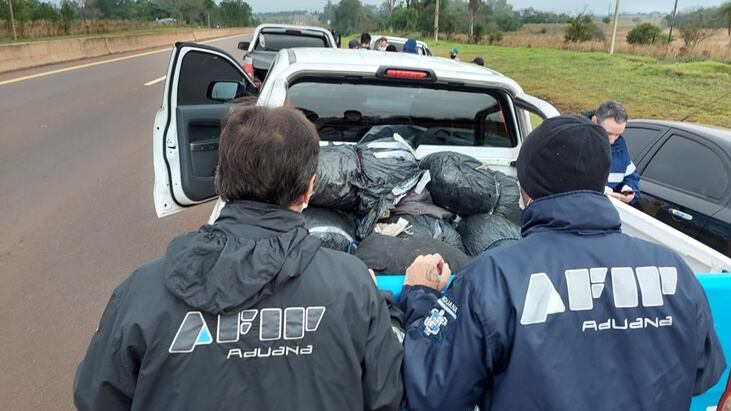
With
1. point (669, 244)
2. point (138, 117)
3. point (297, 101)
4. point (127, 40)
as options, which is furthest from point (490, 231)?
point (127, 40)

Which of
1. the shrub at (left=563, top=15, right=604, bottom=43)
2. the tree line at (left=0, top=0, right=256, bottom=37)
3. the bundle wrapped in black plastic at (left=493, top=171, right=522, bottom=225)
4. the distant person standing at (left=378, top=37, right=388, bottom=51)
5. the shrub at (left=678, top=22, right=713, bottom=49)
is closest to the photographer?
the bundle wrapped in black plastic at (left=493, top=171, right=522, bottom=225)

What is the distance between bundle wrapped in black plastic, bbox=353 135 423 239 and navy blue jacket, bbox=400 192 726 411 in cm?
124

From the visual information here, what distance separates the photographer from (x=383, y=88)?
3732mm

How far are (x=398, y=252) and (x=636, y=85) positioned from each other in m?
17.3

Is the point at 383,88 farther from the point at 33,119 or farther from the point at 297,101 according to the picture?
the point at 33,119

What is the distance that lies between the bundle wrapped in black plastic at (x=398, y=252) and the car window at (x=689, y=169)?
361cm

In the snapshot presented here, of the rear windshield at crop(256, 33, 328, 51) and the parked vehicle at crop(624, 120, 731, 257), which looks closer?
the parked vehicle at crop(624, 120, 731, 257)

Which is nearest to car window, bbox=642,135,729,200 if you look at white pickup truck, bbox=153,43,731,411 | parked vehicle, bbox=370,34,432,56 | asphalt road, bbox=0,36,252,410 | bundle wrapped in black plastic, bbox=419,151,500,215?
white pickup truck, bbox=153,43,731,411

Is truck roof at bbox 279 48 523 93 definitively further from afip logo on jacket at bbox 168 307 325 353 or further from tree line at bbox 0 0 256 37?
tree line at bbox 0 0 256 37

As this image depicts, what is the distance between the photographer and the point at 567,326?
1.52 meters

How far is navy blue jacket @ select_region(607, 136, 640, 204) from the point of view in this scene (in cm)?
487

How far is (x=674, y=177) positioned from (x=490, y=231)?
11.2ft

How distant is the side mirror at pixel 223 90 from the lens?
4.31m

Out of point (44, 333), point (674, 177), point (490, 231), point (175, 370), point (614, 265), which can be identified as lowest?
point (44, 333)
